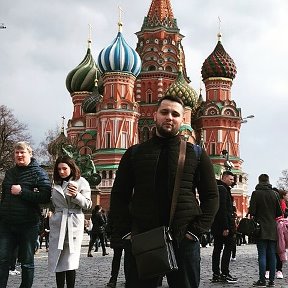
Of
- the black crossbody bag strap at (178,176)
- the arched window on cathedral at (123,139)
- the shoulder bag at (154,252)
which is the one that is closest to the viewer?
the shoulder bag at (154,252)

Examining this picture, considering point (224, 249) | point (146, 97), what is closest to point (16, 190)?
point (224, 249)

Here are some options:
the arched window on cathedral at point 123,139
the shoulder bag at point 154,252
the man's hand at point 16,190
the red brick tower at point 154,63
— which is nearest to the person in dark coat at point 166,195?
the shoulder bag at point 154,252

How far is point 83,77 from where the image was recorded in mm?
63312

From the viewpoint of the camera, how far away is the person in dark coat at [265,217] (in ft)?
30.1

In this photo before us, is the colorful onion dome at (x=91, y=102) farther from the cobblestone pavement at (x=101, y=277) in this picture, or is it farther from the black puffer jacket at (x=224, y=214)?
the black puffer jacket at (x=224, y=214)

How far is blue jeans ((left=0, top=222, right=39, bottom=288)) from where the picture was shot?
257 inches

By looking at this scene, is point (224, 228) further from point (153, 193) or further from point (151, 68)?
point (151, 68)

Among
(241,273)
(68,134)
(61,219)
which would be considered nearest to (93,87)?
(68,134)

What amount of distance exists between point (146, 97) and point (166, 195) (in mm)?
55065

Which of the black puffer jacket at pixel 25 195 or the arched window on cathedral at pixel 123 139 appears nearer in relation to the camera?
the black puffer jacket at pixel 25 195

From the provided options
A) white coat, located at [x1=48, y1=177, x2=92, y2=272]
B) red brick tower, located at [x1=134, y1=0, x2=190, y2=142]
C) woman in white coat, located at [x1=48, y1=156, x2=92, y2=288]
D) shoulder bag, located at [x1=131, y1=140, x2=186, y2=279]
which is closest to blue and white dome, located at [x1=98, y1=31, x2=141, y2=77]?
red brick tower, located at [x1=134, y1=0, x2=190, y2=142]

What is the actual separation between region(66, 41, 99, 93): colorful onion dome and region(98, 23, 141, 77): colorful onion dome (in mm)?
8756

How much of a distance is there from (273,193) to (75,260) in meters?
3.74

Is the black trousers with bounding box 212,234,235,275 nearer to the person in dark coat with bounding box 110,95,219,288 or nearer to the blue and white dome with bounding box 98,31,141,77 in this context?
the person in dark coat with bounding box 110,95,219,288
